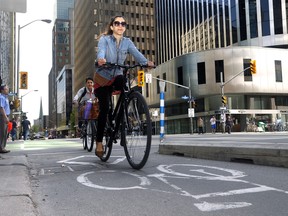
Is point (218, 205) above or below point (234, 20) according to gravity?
below

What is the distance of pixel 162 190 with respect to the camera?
3676 mm

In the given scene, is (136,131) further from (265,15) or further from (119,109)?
(265,15)

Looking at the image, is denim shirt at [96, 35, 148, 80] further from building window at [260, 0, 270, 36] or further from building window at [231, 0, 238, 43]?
building window at [231, 0, 238, 43]

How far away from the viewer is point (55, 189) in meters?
3.86

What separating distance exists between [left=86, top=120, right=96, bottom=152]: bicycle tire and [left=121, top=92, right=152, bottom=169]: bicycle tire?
312 cm

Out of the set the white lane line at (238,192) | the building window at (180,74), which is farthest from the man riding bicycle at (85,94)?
A: the building window at (180,74)

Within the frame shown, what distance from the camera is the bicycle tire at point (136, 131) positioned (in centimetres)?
493

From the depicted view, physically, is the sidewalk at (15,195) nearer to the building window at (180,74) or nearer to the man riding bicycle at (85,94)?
the man riding bicycle at (85,94)

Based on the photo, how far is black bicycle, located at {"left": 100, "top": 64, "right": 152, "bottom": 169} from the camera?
493 cm

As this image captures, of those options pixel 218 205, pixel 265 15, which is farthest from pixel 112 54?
pixel 265 15

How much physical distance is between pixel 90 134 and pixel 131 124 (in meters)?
3.78

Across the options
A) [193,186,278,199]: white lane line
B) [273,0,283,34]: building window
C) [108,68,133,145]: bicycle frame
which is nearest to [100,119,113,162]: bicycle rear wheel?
[108,68,133,145]: bicycle frame

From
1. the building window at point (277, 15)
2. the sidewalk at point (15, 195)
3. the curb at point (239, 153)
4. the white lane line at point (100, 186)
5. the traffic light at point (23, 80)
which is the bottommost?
the white lane line at point (100, 186)

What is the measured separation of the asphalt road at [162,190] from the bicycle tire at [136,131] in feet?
0.65
